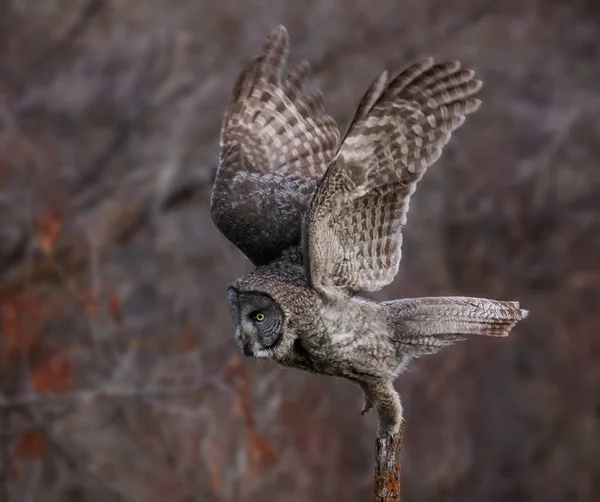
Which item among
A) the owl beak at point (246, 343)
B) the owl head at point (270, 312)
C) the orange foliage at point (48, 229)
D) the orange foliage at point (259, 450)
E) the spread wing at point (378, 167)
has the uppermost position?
the orange foliage at point (48, 229)

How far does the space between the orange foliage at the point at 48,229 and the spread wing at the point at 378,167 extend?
11.8 ft

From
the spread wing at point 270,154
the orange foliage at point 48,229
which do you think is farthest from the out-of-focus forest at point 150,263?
the spread wing at point 270,154

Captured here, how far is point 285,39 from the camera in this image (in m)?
3.46

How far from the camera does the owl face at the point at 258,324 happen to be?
9.89 ft

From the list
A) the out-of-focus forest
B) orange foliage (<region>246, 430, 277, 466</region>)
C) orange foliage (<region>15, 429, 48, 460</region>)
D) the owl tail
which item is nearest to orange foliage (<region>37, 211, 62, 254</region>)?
the out-of-focus forest

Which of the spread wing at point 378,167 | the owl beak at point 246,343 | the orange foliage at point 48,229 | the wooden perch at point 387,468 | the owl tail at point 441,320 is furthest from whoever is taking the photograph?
the orange foliage at point 48,229

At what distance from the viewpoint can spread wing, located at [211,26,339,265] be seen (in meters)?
3.36

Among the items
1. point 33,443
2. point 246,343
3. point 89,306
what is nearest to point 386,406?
point 246,343

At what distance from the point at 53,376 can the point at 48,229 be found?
2.69 ft

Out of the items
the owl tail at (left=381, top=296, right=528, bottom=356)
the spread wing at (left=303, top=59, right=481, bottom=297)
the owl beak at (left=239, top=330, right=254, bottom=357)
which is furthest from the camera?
the owl tail at (left=381, top=296, right=528, bottom=356)

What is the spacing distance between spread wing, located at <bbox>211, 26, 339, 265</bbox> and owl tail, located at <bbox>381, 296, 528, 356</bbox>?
1.26ft

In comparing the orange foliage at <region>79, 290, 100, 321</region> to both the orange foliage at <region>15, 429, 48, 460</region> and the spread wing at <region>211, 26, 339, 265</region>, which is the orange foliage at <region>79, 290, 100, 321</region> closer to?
the orange foliage at <region>15, 429, 48, 460</region>

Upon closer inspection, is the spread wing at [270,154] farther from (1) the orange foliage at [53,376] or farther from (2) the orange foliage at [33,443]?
(2) the orange foliage at [33,443]

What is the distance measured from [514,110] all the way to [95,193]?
2.52 m
